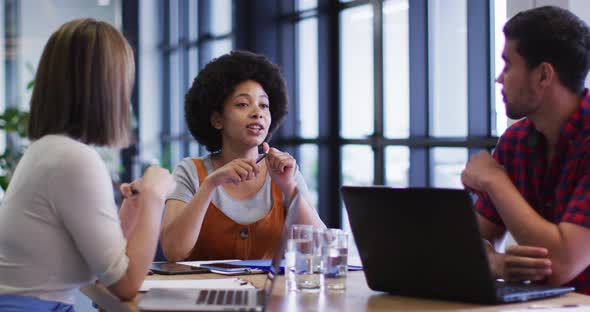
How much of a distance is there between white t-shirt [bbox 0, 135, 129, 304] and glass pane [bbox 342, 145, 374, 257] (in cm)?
305

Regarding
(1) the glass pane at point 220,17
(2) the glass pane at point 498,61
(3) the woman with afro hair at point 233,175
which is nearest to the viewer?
(3) the woman with afro hair at point 233,175

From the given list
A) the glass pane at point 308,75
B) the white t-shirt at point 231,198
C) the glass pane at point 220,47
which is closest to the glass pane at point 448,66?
the glass pane at point 308,75

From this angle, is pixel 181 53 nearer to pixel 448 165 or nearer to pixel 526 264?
pixel 448 165

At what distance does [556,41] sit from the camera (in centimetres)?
201

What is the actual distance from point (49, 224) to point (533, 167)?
1.26m

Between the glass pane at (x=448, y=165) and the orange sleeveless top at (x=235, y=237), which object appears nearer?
the orange sleeveless top at (x=235, y=237)

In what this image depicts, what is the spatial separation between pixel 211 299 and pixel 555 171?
1.04m

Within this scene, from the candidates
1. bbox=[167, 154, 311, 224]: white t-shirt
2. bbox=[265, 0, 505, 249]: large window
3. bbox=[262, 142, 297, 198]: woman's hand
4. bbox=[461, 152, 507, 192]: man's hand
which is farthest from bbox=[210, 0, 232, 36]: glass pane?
bbox=[461, 152, 507, 192]: man's hand

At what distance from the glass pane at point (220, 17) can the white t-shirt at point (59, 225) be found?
5365mm

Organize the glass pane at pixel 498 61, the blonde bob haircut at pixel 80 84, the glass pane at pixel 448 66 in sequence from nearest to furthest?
the blonde bob haircut at pixel 80 84 < the glass pane at pixel 498 61 < the glass pane at pixel 448 66

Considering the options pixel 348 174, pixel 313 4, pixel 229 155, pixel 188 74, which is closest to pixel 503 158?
pixel 229 155

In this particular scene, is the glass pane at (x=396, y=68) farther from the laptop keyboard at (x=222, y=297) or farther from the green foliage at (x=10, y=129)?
the green foliage at (x=10, y=129)

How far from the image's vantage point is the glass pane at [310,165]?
5316 mm

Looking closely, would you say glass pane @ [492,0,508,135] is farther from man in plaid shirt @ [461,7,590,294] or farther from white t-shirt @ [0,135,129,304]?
white t-shirt @ [0,135,129,304]
